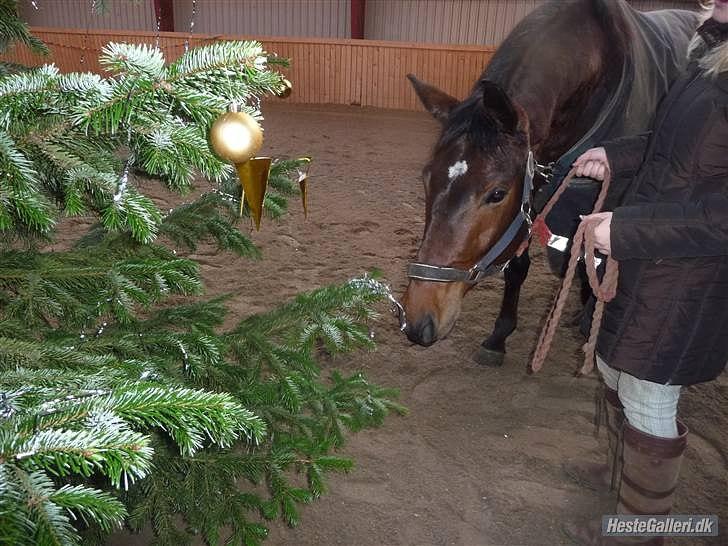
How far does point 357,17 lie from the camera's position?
1052 centimetres

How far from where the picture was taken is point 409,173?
6258 mm

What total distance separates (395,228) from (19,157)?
413 cm

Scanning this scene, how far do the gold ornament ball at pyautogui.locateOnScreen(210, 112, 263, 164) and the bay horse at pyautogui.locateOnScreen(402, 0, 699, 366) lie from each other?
3.65 feet

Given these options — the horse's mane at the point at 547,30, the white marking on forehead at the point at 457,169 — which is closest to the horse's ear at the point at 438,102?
the horse's mane at the point at 547,30

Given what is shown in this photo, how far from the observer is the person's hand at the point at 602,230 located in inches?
56.9

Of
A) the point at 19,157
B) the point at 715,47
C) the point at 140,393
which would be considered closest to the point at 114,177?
the point at 19,157

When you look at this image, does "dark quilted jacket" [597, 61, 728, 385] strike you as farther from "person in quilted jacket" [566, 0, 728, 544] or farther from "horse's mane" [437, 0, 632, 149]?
"horse's mane" [437, 0, 632, 149]

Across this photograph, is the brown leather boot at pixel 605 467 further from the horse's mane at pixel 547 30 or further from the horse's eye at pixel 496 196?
the horse's mane at pixel 547 30

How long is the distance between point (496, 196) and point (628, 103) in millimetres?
857

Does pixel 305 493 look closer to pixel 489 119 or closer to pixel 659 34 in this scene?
pixel 489 119

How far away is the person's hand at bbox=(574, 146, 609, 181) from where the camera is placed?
6.08 ft

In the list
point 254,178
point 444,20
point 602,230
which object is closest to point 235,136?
point 254,178

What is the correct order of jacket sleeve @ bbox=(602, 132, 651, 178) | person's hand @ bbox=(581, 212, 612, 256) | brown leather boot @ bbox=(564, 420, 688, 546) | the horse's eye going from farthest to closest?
the horse's eye < jacket sleeve @ bbox=(602, 132, 651, 178) < brown leather boot @ bbox=(564, 420, 688, 546) < person's hand @ bbox=(581, 212, 612, 256)

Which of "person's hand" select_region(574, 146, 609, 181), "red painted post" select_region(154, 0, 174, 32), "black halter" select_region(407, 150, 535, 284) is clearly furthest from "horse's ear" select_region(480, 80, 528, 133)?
"red painted post" select_region(154, 0, 174, 32)
